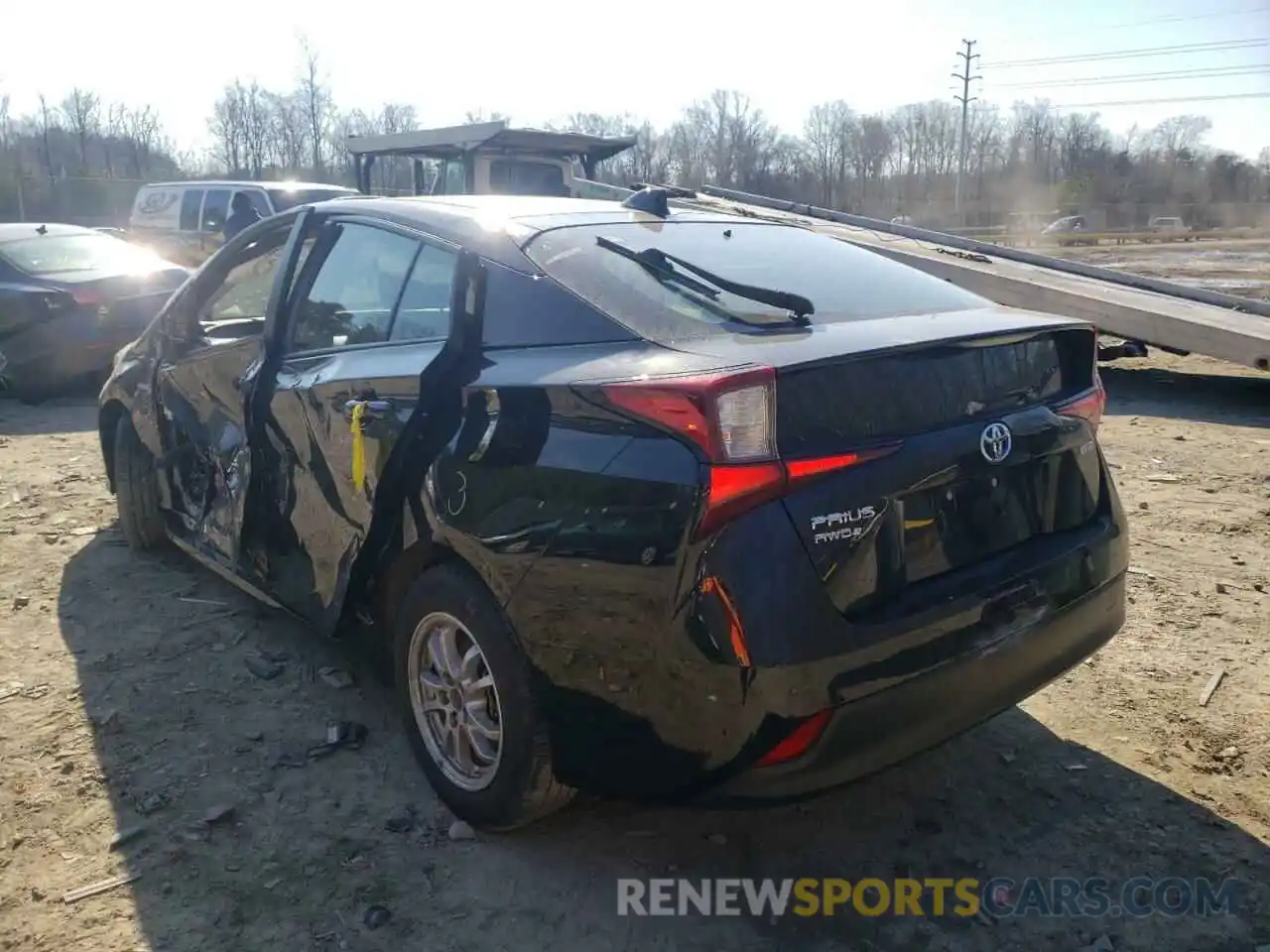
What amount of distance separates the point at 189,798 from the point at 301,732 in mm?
444

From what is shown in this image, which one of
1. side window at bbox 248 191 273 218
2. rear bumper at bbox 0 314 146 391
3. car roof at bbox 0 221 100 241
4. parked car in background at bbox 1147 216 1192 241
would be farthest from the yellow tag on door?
parked car in background at bbox 1147 216 1192 241

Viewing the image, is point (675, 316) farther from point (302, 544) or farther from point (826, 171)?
point (826, 171)

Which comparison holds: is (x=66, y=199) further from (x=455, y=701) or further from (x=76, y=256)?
(x=455, y=701)

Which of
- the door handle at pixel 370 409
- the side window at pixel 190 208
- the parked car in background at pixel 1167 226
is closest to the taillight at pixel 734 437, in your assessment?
the door handle at pixel 370 409

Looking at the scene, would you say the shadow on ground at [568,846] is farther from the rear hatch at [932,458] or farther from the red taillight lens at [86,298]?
the red taillight lens at [86,298]

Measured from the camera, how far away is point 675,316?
8.36ft

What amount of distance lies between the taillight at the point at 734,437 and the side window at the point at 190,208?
47.7ft

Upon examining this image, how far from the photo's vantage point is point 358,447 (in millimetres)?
2980

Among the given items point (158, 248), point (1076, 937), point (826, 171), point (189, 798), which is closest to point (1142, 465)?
point (1076, 937)

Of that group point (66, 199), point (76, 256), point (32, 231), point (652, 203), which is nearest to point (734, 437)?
point (652, 203)

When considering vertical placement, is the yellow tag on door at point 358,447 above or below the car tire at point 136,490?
above

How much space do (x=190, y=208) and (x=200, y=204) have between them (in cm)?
28

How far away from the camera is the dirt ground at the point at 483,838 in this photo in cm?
245

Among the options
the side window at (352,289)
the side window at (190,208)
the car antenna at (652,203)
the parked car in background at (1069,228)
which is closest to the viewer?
the side window at (352,289)
